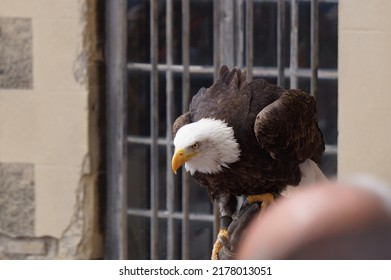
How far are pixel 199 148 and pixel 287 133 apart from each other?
1.03 ft

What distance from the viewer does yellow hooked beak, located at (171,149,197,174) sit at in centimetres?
322

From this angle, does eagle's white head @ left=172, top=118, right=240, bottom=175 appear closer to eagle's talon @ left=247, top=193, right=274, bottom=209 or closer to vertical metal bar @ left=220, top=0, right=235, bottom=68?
eagle's talon @ left=247, top=193, right=274, bottom=209

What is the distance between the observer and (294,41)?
4141 mm

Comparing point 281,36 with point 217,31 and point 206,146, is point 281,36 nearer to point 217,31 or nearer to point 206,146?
point 217,31

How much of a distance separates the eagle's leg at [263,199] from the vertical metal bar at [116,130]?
125 cm

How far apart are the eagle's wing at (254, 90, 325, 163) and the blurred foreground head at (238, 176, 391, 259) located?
102 inches

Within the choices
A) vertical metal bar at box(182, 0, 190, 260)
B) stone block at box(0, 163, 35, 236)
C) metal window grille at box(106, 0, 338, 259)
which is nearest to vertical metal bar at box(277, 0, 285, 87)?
metal window grille at box(106, 0, 338, 259)

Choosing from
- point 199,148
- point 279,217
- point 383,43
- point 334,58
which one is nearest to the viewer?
point 279,217

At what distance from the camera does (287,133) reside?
3367mm

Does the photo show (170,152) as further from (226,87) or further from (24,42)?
(226,87)

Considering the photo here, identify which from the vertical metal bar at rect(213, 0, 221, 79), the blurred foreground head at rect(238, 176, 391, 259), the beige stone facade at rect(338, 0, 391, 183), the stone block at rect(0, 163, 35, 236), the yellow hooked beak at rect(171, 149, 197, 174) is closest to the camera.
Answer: the blurred foreground head at rect(238, 176, 391, 259)

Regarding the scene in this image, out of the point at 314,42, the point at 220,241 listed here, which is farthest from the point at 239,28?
the point at 220,241

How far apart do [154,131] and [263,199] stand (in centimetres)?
125

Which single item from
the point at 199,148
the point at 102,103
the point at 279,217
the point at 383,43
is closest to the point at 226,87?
the point at 199,148
